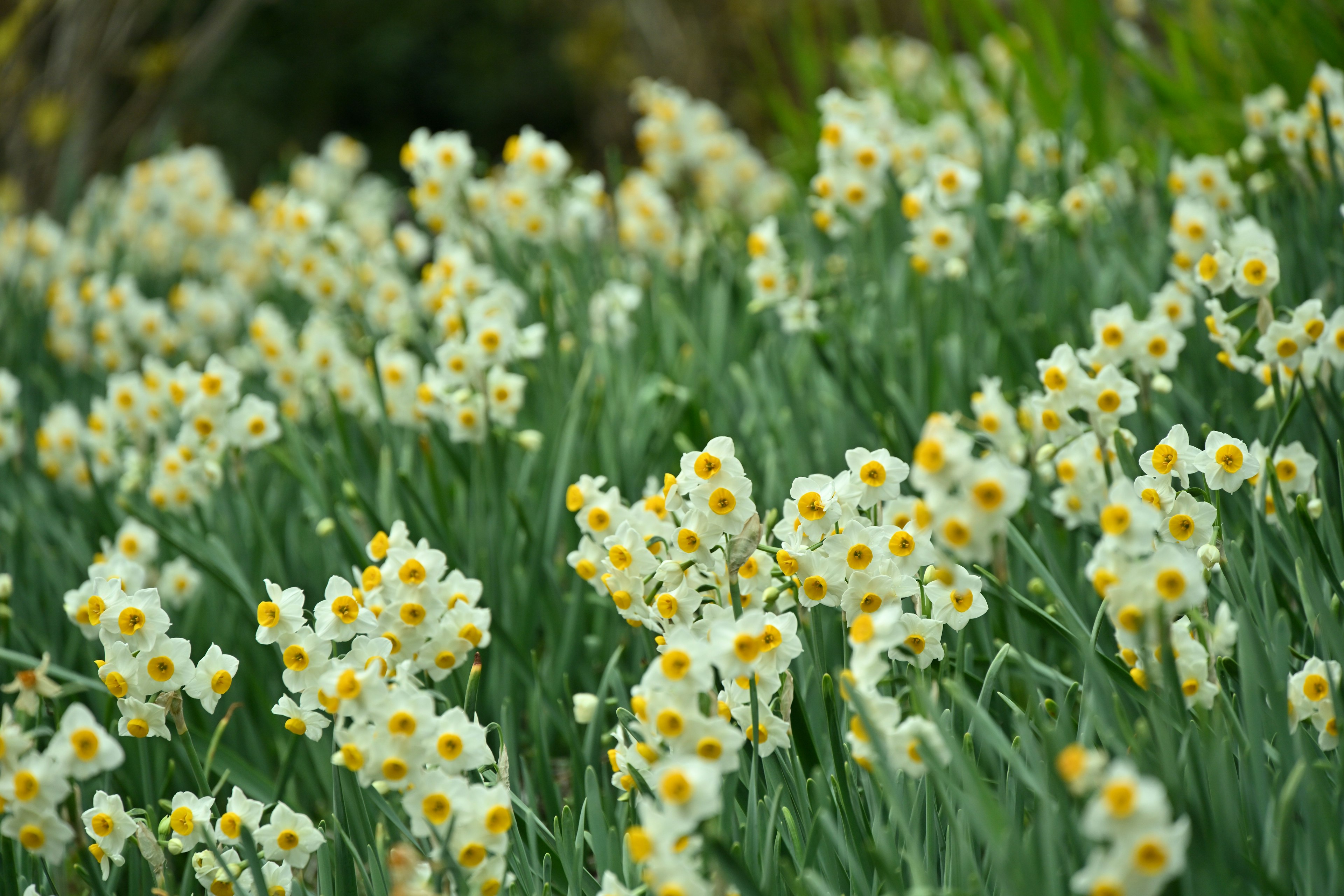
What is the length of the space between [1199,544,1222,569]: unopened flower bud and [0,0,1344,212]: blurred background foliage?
2.40m

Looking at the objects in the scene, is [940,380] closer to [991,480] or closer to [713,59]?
[991,480]

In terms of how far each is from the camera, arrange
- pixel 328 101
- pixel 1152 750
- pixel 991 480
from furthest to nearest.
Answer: pixel 328 101 < pixel 1152 750 < pixel 991 480

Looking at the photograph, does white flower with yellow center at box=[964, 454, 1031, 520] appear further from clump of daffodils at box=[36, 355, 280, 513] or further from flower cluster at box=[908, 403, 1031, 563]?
clump of daffodils at box=[36, 355, 280, 513]

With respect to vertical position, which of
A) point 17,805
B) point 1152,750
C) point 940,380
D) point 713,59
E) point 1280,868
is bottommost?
point 1280,868

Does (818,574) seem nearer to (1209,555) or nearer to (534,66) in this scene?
(1209,555)

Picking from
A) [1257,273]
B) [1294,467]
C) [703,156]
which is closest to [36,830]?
[1294,467]

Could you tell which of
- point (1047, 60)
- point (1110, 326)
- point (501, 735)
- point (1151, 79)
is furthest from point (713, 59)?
Answer: point (501, 735)

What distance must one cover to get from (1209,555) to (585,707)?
847 mm

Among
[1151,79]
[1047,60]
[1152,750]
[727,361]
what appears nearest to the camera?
[1152,750]

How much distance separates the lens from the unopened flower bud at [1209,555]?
135cm

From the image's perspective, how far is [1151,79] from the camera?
3.70m

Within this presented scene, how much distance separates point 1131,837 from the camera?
82 centimetres

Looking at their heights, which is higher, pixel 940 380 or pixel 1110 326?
pixel 940 380

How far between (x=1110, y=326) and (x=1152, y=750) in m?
0.88
